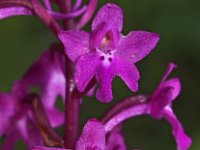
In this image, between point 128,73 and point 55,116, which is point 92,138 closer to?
point 128,73

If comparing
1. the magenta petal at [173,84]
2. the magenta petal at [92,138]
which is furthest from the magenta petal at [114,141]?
the magenta petal at [173,84]

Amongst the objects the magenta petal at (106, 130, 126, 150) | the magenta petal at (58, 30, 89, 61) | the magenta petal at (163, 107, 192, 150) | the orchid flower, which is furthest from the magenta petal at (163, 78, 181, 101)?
the magenta petal at (58, 30, 89, 61)

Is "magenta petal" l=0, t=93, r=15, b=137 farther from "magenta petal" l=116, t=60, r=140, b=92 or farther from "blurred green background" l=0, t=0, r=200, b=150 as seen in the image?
"blurred green background" l=0, t=0, r=200, b=150

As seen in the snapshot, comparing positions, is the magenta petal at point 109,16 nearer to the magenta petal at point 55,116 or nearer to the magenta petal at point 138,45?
the magenta petal at point 138,45

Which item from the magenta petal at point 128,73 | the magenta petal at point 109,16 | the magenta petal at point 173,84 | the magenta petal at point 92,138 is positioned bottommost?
the magenta petal at point 173,84

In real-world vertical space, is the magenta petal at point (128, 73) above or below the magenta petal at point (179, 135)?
above
